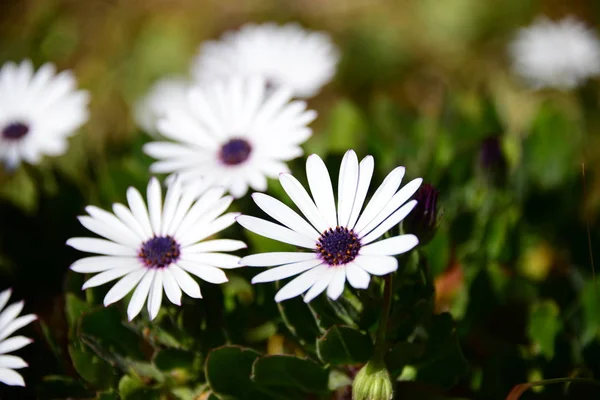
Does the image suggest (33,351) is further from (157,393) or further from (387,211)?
(387,211)

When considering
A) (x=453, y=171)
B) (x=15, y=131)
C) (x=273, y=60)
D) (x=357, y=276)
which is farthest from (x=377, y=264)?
(x=273, y=60)

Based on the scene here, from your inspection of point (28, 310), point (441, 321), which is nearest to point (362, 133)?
point (441, 321)

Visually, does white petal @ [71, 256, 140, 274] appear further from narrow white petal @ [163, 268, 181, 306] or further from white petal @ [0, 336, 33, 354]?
white petal @ [0, 336, 33, 354]

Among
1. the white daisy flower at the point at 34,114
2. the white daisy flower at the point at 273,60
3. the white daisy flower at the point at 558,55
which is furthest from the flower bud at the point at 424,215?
the white daisy flower at the point at 558,55

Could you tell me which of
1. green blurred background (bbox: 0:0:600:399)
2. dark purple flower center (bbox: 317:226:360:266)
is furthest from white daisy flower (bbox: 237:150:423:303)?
green blurred background (bbox: 0:0:600:399)

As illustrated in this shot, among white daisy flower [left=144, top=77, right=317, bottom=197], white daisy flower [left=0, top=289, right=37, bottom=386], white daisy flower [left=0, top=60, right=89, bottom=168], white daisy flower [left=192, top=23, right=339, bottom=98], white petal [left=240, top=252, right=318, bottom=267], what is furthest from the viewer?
white daisy flower [left=192, top=23, right=339, bottom=98]

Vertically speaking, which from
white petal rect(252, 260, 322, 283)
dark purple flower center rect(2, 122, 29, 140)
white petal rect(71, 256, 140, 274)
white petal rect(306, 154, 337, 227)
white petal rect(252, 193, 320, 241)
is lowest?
white petal rect(252, 260, 322, 283)
